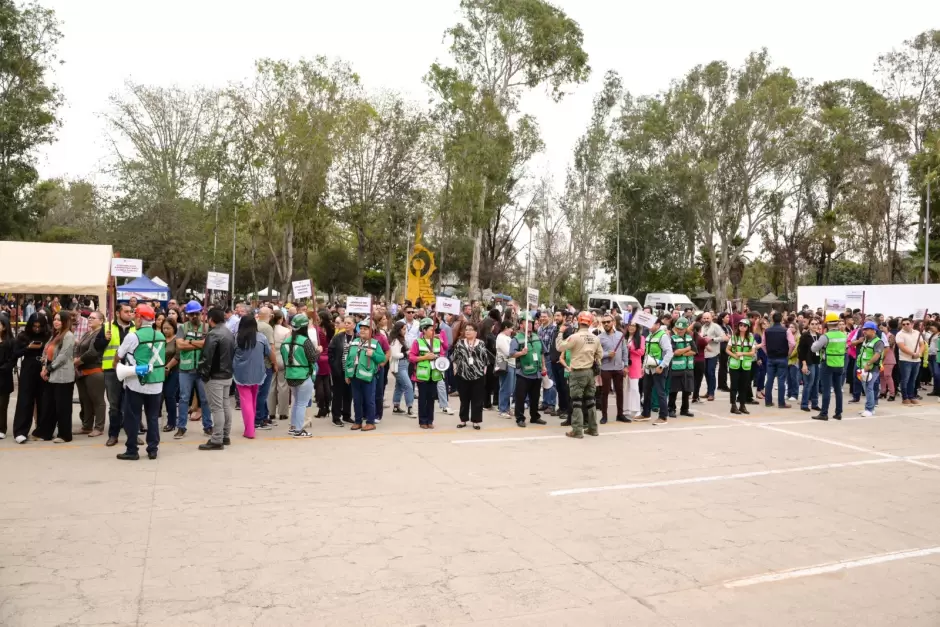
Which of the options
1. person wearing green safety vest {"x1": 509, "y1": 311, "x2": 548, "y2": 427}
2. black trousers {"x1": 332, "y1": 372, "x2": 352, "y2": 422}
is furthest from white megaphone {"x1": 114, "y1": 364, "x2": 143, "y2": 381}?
person wearing green safety vest {"x1": 509, "y1": 311, "x2": 548, "y2": 427}

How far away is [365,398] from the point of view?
35.8 ft

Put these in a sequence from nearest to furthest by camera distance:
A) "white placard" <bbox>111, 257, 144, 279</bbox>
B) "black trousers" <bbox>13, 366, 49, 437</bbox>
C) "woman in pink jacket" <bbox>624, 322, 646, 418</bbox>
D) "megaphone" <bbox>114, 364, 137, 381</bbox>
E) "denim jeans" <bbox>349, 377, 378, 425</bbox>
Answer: "megaphone" <bbox>114, 364, 137, 381</bbox>, "black trousers" <bbox>13, 366, 49, 437</bbox>, "denim jeans" <bbox>349, 377, 378, 425</bbox>, "woman in pink jacket" <bbox>624, 322, 646, 418</bbox>, "white placard" <bbox>111, 257, 144, 279</bbox>

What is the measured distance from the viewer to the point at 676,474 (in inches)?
330

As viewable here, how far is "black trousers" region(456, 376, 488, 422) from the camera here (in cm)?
1112

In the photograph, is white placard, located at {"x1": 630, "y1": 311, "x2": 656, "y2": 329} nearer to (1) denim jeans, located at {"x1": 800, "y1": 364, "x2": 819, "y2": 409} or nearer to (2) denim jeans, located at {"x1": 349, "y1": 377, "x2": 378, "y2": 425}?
(1) denim jeans, located at {"x1": 800, "y1": 364, "x2": 819, "y2": 409}

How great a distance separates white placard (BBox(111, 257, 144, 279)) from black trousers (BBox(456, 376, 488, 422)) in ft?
41.7

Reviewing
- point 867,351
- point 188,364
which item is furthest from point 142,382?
point 867,351

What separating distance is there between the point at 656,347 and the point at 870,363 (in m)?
4.38

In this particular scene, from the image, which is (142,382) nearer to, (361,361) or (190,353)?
(190,353)

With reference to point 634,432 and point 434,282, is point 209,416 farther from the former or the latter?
point 434,282

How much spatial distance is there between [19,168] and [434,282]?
2843 cm

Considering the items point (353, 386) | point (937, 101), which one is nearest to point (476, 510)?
point (353, 386)

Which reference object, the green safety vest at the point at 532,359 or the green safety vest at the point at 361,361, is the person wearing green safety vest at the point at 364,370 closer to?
the green safety vest at the point at 361,361

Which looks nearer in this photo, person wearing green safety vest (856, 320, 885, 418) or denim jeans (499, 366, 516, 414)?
denim jeans (499, 366, 516, 414)
